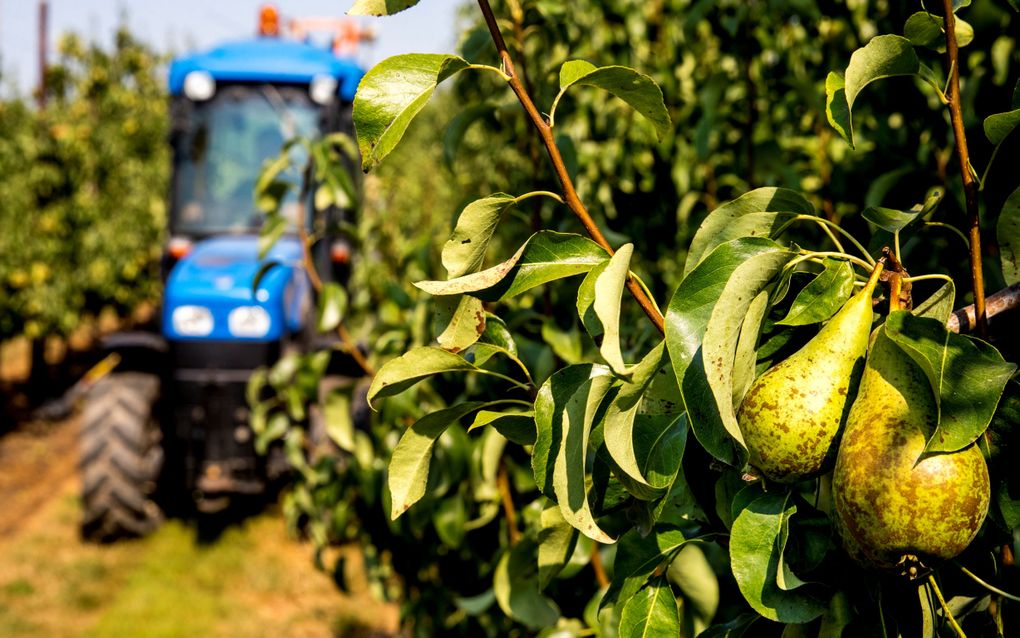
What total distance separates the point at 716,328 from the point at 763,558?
0.57ft

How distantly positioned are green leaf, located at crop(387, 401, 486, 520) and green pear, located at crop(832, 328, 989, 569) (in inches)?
12.7

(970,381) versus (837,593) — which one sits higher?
(970,381)

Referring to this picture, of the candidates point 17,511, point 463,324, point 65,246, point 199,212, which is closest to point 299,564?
point 199,212

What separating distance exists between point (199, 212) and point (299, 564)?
1971 millimetres

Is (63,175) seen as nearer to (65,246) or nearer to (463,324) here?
(65,246)

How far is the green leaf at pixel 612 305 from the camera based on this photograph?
0.57 m

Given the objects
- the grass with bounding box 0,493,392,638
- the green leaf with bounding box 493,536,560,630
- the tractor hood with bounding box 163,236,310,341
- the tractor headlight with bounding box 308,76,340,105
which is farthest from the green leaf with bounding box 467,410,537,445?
the tractor headlight with bounding box 308,76,340,105

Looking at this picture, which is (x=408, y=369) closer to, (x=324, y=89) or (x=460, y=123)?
(x=460, y=123)

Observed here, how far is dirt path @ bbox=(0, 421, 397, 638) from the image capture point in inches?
150

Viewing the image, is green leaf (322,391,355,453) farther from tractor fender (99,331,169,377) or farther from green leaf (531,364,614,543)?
tractor fender (99,331,169,377)

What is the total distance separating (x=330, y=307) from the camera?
1.99 m

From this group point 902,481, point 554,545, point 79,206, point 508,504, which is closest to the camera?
point 902,481

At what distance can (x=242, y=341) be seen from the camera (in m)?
4.23

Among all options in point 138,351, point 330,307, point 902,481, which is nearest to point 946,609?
point 902,481
